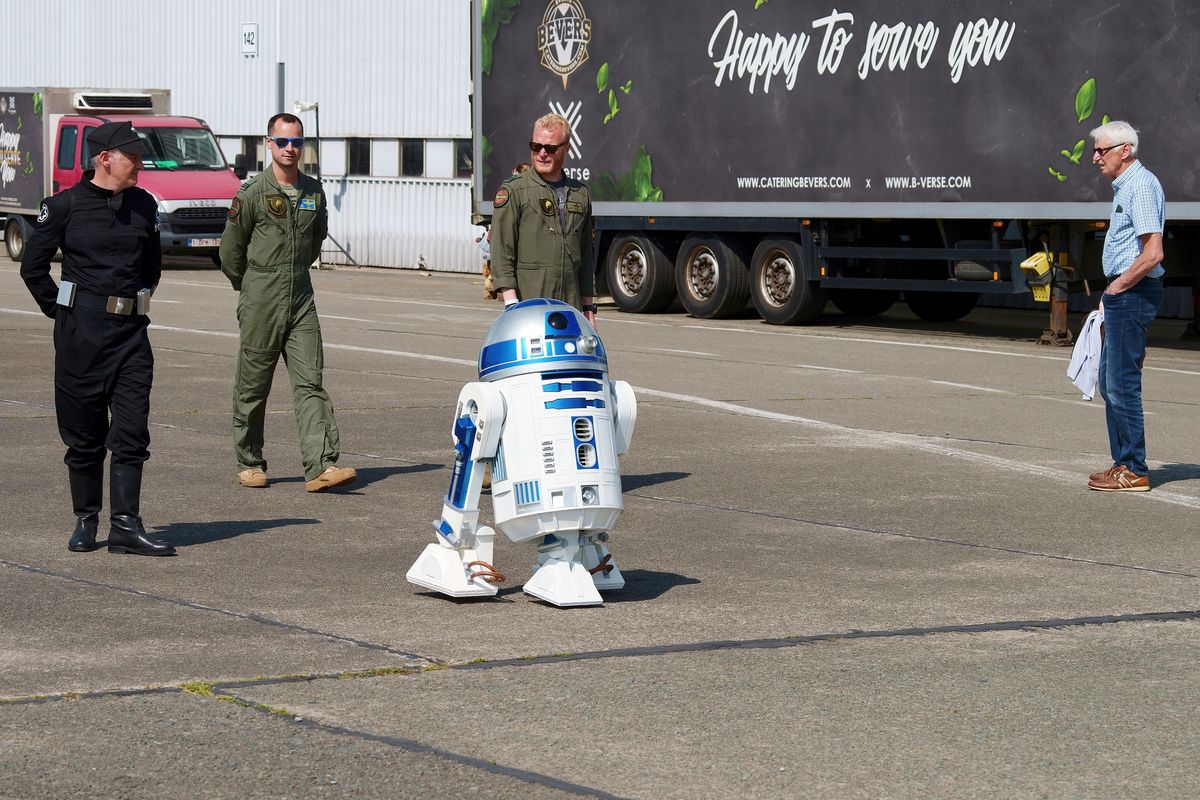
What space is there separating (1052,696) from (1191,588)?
207 cm

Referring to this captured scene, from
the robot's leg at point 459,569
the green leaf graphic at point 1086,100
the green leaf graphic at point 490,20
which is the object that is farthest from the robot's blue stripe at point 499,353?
the green leaf graphic at point 490,20

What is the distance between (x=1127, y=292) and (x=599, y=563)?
427 cm

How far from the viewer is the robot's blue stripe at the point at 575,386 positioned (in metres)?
7.19

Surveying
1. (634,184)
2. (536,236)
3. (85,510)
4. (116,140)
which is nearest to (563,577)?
A: (85,510)

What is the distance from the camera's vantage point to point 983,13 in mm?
20000

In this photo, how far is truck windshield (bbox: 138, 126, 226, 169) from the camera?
1282 inches

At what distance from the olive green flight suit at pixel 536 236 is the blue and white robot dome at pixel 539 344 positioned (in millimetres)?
2900

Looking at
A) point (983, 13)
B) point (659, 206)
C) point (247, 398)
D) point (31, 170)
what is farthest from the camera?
point (31, 170)

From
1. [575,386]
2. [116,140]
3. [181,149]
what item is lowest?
[575,386]

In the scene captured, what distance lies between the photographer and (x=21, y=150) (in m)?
34.5

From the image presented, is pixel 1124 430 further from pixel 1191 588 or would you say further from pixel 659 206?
pixel 659 206

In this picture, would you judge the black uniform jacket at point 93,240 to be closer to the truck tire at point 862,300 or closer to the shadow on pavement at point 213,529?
the shadow on pavement at point 213,529

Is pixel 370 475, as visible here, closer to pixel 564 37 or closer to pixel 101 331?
pixel 101 331

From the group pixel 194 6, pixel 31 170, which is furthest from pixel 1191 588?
pixel 194 6
